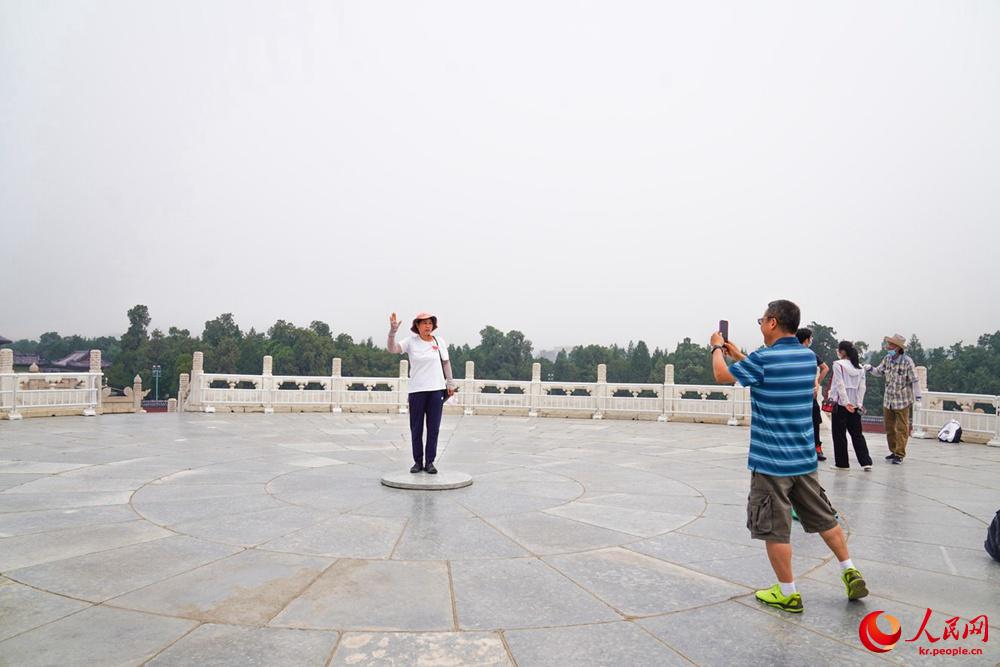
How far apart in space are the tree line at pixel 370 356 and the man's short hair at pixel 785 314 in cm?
7014

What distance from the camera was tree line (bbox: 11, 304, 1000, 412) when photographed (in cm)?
7875

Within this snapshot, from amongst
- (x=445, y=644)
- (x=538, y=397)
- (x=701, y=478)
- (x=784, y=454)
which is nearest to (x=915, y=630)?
(x=784, y=454)

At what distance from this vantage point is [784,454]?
3646mm

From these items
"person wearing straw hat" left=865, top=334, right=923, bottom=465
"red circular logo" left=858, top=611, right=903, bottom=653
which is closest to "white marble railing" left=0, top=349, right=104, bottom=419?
"red circular logo" left=858, top=611, right=903, bottom=653

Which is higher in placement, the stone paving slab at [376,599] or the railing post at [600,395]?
the railing post at [600,395]

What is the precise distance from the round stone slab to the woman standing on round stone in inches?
8.7

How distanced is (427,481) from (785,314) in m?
4.46

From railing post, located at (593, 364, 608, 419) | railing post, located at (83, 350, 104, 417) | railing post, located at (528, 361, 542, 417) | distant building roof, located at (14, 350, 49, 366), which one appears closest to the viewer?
railing post, located at (83, 350, 104, 417)

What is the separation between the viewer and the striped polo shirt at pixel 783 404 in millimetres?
3643

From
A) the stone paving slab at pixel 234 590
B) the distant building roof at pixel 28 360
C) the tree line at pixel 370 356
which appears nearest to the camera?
the stone paving slab at pixel 234 590

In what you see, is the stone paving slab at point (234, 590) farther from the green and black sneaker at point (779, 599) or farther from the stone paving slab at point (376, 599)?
the green and black sneaker at point (779, 599)

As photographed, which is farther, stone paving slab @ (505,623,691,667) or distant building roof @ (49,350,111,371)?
distant building roof @ (49,350,111,371)

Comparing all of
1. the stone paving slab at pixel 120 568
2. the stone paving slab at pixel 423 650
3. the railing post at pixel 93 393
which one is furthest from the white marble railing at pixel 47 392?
the stone paving slab at pixel 423 650

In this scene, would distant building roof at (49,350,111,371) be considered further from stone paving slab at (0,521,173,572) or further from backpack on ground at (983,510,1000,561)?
backpack on ground at (983,510,1000,561)
